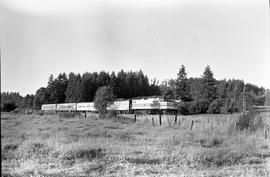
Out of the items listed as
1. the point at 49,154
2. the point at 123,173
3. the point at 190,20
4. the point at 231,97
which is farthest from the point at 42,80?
the point at 231,97

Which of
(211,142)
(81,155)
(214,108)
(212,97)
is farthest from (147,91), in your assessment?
(81,155)

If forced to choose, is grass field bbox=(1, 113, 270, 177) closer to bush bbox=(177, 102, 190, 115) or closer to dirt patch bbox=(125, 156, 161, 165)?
dirt patch bbox=(125, 156, 161, 165)

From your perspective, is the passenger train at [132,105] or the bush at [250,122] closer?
the bush at [250,122]

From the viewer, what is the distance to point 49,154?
26.7ft

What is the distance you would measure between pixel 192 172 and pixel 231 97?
1569cm

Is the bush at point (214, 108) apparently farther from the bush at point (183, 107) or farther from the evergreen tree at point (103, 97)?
the evergreen tree at point (103, 97)

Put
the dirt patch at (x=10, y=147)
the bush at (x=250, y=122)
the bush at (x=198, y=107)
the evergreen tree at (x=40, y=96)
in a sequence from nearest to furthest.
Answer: the dirt patch at (x=10, y=147)
the evergreen tree at (x=40, y=96)
the bush at (x=250, y=122)
the bush at (x=198, y=107)

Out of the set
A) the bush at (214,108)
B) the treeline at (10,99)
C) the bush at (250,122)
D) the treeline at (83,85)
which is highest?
the treeline at (83,85)

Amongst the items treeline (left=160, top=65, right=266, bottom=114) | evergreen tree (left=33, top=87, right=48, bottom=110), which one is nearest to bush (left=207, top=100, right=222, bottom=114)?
treeline (left=160, top=65, right=266, bottom=114)

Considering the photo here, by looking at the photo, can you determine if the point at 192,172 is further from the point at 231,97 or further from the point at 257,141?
the point at 231,97

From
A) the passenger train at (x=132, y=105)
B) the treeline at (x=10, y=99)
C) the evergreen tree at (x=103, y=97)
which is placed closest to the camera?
the treeline at (x=10, y=99)

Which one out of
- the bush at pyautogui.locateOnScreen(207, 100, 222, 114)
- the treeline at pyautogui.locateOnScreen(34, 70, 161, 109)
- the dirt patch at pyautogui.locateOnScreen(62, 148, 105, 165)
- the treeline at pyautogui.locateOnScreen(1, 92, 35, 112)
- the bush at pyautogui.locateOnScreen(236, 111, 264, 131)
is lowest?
the dirt patch at pyautogui.locateOnScreen(62, 148, 105, 165)

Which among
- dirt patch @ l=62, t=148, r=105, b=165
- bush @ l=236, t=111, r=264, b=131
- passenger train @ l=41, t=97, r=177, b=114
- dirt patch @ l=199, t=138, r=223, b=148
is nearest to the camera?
dirt patch @ l=62, t=148, r=105, b=165

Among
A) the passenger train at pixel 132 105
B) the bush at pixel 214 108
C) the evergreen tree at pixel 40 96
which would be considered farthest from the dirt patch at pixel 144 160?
the bush at pixel 214 108
